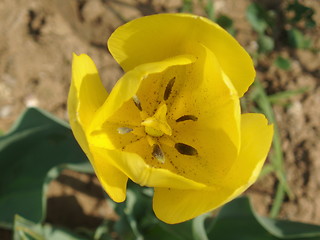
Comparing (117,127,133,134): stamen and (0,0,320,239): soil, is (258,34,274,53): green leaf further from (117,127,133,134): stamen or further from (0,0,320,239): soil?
(117,127,133,134): stamen

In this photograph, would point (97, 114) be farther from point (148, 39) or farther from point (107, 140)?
point (148, 39)

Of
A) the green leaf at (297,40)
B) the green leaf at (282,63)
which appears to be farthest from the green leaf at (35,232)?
the green leaf at (297,40)

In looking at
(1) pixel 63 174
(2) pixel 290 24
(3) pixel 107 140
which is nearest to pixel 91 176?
(1) pixel 63 174

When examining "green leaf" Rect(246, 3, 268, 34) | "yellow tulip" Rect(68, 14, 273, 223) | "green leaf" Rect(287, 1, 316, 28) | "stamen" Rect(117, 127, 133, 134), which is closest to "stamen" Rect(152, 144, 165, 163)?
"yellow tulip" Rect(68, 14, 273, 223)

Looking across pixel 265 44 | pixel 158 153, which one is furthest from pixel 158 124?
pixel 265 44

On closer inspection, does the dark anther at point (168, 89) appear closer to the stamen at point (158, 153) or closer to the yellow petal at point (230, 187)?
the stamen at point (158, 153)
